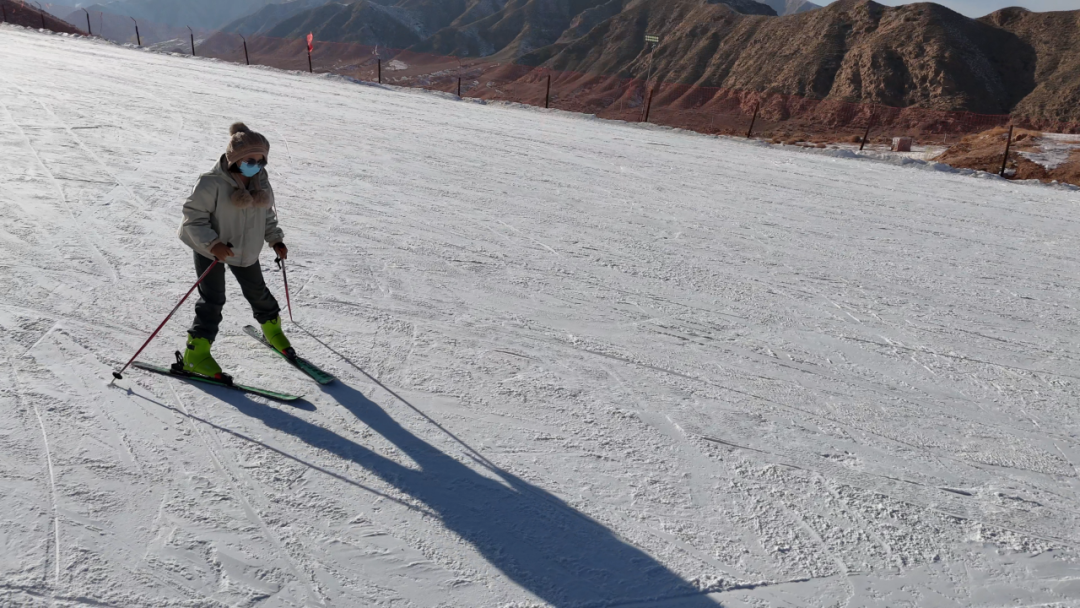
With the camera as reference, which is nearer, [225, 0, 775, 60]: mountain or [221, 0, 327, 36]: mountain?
[225, 0, 775, 60]: mountain

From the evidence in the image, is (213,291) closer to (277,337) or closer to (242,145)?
(277,337)

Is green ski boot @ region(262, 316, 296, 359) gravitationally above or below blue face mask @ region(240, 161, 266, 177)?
below

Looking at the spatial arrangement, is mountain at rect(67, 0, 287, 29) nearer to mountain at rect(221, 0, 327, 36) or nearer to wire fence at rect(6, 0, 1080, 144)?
mountain at rect(221, 0, 327, 36)

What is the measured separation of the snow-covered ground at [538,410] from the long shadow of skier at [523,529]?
14mm

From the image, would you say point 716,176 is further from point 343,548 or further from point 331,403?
point 343,548

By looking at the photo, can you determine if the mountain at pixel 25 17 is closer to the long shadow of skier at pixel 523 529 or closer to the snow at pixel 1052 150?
the long shadow of skier at pixel 523 529

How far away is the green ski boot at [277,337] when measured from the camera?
4070 mm

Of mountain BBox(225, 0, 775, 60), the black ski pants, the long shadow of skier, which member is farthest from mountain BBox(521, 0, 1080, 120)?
the black ski pants

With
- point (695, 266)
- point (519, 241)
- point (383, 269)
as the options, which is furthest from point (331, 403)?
point (695, 266)

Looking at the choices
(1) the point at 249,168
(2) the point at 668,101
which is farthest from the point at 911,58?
(1) the point at 249,168

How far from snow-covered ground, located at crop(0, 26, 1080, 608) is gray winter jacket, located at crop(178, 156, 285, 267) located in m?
0.85

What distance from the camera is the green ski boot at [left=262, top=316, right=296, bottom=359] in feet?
13.4

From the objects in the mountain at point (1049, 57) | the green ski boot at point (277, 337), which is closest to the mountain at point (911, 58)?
the mountain at point (1049, 57)

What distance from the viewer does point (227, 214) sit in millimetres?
3543
